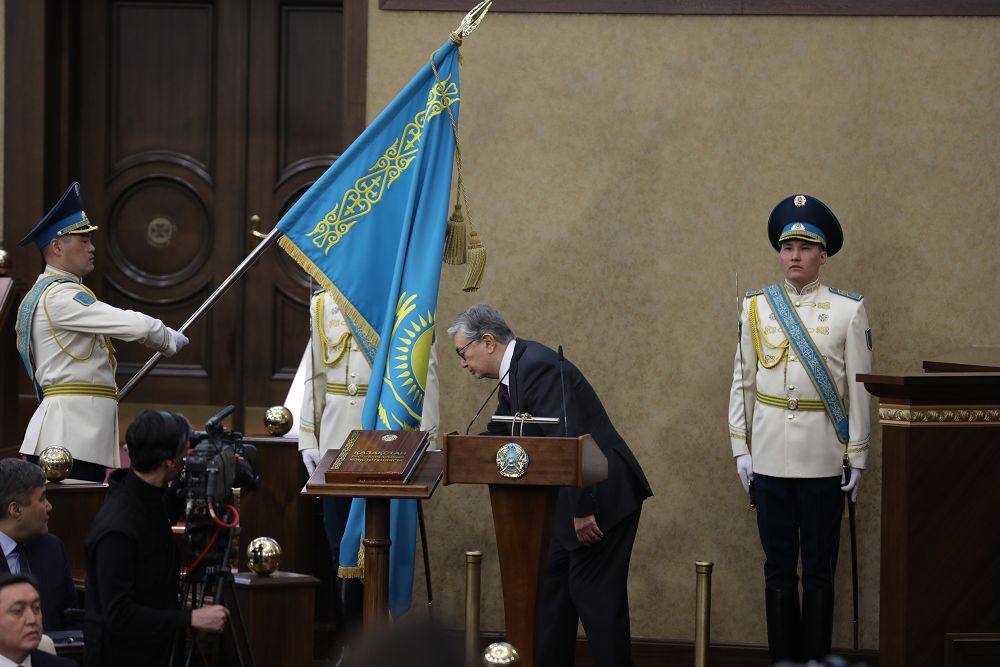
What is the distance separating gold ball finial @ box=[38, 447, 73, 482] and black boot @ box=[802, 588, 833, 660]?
2.87 metres

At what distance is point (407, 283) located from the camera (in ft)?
16.9

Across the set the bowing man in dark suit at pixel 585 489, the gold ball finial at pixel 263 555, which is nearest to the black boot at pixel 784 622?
the bowing man in dark suit at pixel 585 489

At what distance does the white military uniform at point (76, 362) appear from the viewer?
516 centimetres

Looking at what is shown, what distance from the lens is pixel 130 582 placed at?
3.53 metres

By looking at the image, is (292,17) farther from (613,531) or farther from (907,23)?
(613,531)

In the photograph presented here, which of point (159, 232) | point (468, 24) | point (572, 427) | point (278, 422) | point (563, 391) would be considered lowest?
point (278, 422)

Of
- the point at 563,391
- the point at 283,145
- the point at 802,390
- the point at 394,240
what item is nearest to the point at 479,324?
the point at 563,391

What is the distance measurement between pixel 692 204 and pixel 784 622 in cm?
188

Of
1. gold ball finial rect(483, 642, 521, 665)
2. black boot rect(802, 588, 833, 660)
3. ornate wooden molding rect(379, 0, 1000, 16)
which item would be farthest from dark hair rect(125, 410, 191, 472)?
ornate wooden molding rect(379, 0, 1000, 16)

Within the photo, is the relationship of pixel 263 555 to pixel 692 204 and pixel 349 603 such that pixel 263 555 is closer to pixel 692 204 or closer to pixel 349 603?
pixel 349 603

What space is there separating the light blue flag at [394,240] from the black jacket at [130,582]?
1.44m

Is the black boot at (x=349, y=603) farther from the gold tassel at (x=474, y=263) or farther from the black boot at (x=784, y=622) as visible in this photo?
the black boot at (x=784, y=622)

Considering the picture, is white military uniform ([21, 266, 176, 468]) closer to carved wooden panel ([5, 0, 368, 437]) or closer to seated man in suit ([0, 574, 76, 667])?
carved wooden panel ([5, 0, 368, 437])

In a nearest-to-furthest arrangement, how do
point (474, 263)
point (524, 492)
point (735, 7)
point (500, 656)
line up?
point (500, 656)
point (524, 492)
point (474, 263)
point (735, 7)
